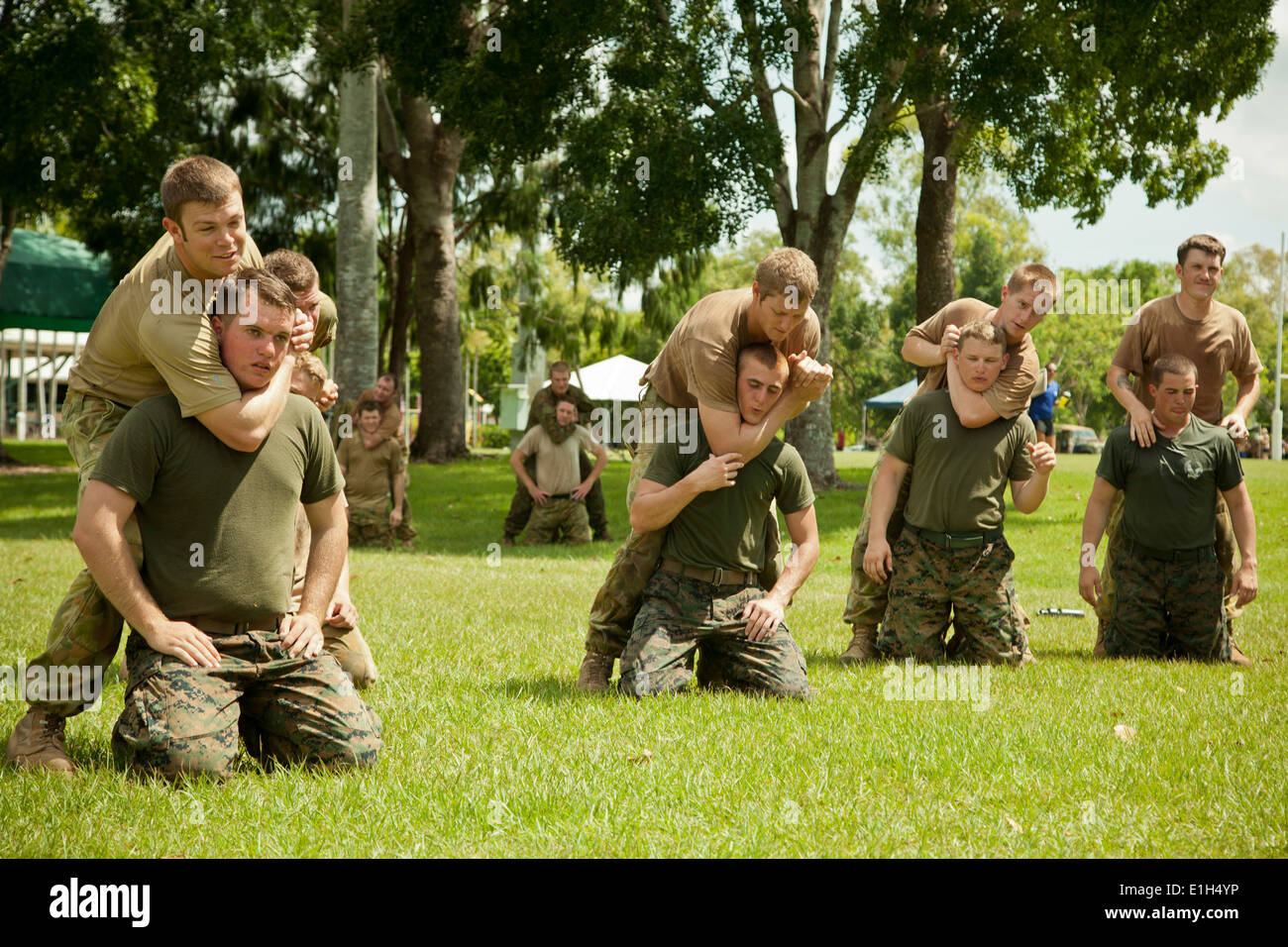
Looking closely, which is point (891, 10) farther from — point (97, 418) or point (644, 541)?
point (97, 418)

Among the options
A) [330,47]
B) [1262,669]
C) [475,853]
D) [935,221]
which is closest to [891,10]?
[935,221]

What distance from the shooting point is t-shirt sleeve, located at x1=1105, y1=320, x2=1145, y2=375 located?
774 centimetres

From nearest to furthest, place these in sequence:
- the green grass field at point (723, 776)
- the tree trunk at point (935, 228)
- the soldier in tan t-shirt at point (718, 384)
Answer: the green grass field at point (723, 776), the soldier in tan t-shirt at point (718, 384), the tree trunk at point (935, 228)

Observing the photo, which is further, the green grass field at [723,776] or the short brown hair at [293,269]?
the short brown hair at [293,269]

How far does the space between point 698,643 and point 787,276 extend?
1921mm

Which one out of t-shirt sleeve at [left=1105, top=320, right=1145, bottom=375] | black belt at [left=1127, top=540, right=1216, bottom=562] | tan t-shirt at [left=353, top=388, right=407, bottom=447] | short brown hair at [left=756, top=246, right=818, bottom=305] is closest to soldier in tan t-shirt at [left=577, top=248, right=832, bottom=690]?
short brown hair at [left=756, top=246, right=818, bottom=305]

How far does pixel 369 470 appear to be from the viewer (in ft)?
45.2

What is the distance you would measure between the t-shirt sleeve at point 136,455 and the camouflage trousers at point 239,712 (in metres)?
0.64

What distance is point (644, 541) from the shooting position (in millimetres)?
6195

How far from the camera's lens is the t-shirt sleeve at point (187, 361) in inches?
168

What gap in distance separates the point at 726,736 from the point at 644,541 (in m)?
1.38

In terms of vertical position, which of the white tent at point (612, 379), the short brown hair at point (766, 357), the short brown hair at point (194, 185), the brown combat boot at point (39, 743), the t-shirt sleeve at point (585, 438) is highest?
the white tent at point (612, 379)

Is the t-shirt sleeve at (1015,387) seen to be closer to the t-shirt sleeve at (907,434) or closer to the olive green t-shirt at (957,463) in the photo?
the olive green t-shirt at (957,463)

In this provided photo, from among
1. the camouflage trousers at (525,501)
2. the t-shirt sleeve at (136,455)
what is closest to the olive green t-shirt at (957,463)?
the t-shirt sleeve at (136,455)
